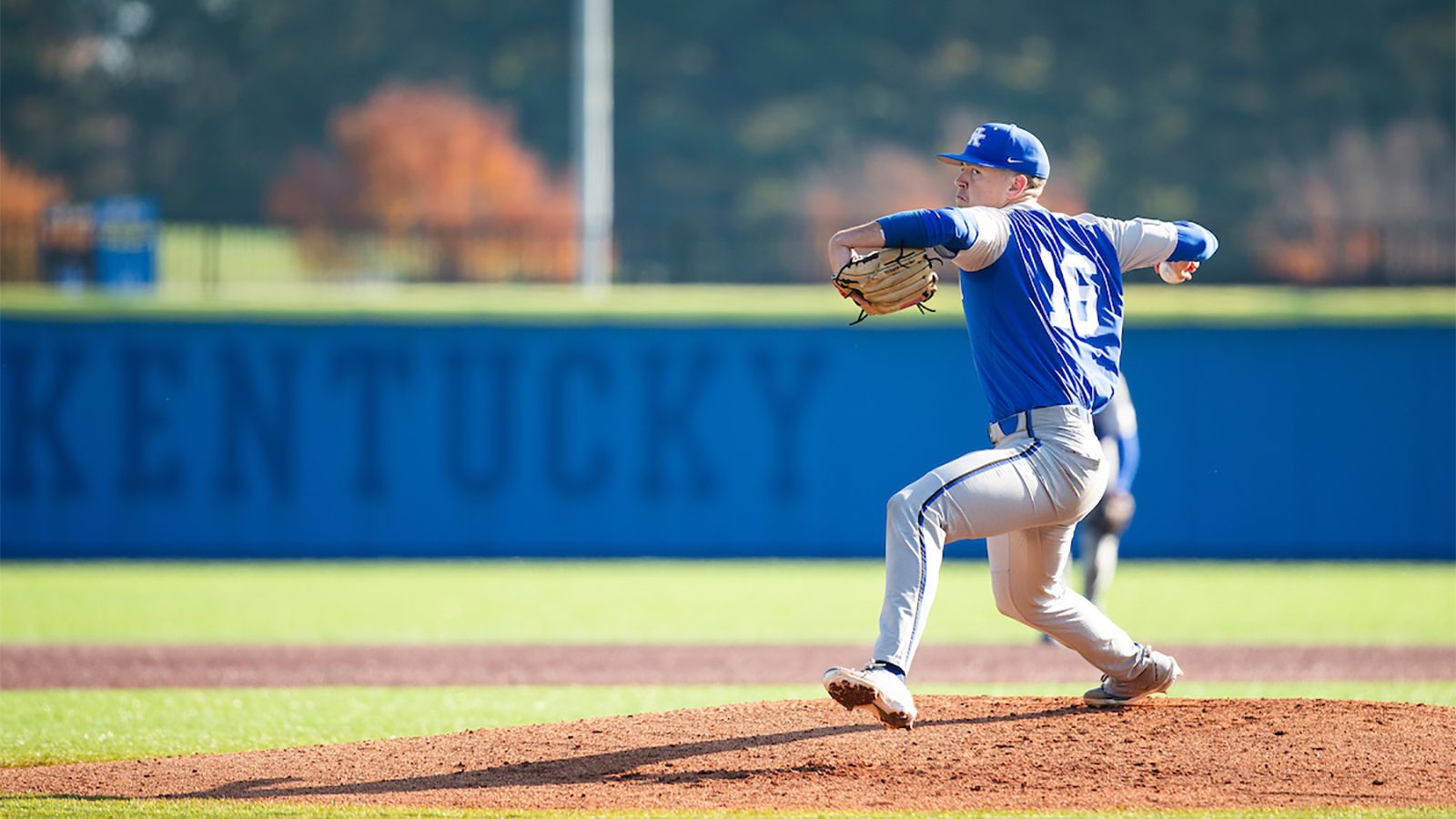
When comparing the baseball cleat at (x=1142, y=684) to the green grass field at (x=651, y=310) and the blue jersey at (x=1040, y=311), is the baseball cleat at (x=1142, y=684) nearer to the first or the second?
the blue jersey at (x=1040, y=311)

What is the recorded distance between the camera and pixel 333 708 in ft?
27.6

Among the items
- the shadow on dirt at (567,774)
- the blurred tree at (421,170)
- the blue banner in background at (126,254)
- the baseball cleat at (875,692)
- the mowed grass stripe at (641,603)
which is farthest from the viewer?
the blurred tree at (421,170)

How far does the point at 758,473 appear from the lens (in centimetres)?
1542

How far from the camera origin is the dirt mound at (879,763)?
5.81 m

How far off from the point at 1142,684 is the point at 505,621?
6.28 meters

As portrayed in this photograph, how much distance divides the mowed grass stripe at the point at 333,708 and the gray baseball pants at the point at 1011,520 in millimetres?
1789

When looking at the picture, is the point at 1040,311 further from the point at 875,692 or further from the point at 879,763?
the point at 879,763

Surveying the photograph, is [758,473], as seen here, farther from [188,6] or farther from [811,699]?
[188,6]

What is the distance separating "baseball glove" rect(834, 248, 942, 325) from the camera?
6051 millimetres

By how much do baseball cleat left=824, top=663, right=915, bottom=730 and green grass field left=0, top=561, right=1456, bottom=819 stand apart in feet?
3.05

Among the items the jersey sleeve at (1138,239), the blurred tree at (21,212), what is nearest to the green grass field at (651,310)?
Result: the blurred tree at (21,212)

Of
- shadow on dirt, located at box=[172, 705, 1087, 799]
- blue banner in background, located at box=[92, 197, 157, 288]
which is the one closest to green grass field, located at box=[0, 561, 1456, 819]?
shadow on dirt, located at box=[172, 705, 1087, 799]

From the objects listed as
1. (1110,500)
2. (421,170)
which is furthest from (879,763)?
(421,170)

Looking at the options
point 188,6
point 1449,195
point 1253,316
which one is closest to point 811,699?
point 1253,316
